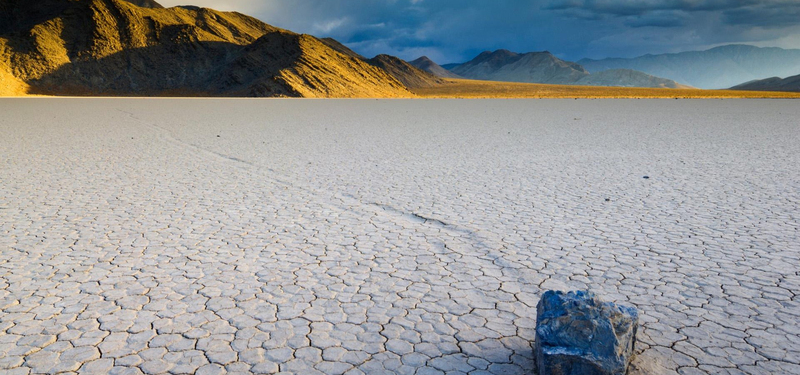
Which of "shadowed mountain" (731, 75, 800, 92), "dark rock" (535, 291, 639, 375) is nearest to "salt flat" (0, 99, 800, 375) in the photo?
"dark rock" (535, 291, 639, 375)

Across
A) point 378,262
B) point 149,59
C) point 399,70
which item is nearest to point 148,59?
point 149,59

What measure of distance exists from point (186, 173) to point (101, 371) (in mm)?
6565

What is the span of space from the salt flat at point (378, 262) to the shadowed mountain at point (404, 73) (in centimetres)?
9813

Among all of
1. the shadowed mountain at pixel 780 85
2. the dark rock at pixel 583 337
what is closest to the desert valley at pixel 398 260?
the dark rock at pixel 583 337

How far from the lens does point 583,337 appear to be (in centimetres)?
266

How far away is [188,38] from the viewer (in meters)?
77.1

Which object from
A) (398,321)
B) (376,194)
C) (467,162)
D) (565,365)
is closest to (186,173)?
(376,194)

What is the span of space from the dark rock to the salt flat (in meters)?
0.35

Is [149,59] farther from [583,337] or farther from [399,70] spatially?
[583,337]

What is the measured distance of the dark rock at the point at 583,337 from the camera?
8.60 feet

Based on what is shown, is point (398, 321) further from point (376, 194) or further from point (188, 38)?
point (188, 38)

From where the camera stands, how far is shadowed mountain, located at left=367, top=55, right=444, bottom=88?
10744 cm

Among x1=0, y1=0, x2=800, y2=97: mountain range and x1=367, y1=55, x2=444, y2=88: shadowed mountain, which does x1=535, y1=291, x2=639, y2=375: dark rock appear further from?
x1=367, y1=55, x2=444, y2=88: shadowed mountain

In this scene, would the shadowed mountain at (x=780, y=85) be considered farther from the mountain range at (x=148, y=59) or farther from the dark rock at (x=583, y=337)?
the dark rock at (x=583, y=337)
